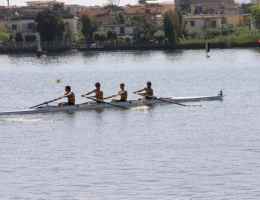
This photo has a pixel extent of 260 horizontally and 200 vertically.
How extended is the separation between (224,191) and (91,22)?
75030mm

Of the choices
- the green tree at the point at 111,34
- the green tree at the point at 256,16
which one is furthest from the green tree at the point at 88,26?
the green tree at the point at 256,16

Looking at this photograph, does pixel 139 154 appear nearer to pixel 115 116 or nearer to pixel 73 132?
pixel 73 132

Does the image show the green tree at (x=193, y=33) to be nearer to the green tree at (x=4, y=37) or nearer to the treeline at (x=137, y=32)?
the treeline at (x=137, y=32)

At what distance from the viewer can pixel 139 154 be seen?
20656 millimetres

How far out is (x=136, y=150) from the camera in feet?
69.6

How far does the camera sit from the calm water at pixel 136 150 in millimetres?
17141

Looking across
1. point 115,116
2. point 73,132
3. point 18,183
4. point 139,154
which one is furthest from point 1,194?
point 115,116

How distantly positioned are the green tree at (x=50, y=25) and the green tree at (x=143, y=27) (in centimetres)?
1018

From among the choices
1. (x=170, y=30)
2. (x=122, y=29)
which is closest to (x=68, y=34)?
(x=122, y=29)

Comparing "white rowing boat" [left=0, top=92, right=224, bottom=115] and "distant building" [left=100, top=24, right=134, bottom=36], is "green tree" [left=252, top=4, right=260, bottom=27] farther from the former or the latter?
"white rowing boat" [left=0, top=92, right=224, bottom=115]

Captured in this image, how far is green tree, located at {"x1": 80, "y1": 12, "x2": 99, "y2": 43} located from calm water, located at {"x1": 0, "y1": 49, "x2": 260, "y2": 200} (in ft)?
165

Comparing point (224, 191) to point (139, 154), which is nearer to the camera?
point (224, 191)

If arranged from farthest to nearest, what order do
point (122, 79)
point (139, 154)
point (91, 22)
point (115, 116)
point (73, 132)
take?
point (91, 22) < point (122, 79) < point (115, 116) < point (73, 132) < point (139, 154)

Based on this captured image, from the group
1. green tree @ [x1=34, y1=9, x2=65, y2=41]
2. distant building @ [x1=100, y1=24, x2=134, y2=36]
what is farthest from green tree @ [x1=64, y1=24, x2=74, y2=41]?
distant building @ [x1=100, y1=24, x2=134, y2=36]
